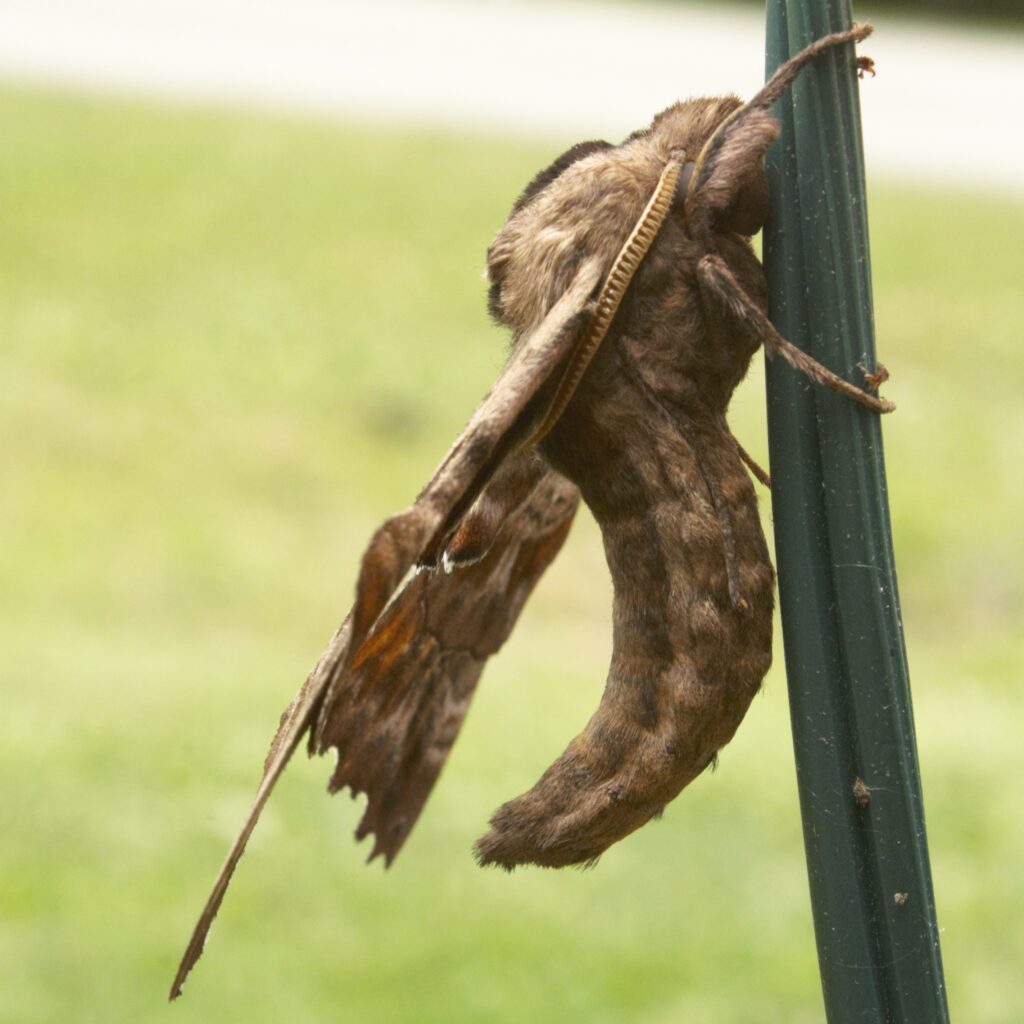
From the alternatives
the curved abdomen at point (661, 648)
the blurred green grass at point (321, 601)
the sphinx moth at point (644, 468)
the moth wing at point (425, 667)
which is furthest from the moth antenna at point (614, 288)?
the blurred green grass at point (321, 601)

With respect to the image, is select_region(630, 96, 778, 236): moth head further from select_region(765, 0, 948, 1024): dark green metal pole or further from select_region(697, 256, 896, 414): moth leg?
select_region(765, 0, 948, 1024): dark green metal pole

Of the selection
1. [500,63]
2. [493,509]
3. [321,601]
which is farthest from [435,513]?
[500,63]

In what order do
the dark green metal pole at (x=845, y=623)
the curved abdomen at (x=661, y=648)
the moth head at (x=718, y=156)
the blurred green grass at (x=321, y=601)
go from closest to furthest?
the dark green metal pole at (x=845, y=623) < the moth head at (x=718, y=156) < the curved abdomen at (x=661, y=648) < the blurred green grass at (x=321, y=601)

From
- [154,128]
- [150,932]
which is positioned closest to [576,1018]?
[150,932]

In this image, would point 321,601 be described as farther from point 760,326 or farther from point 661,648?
point 760,326

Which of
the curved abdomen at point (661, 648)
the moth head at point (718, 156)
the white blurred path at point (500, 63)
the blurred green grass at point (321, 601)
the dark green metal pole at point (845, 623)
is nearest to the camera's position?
the dark green metal pole at point (845, 623)

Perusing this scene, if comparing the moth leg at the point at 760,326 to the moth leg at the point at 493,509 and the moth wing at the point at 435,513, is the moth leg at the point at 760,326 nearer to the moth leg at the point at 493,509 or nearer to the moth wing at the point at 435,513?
the moth wing at the point at 435,513

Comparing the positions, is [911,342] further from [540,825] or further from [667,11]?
[667,11]

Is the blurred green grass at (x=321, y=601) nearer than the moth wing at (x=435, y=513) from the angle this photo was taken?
No
